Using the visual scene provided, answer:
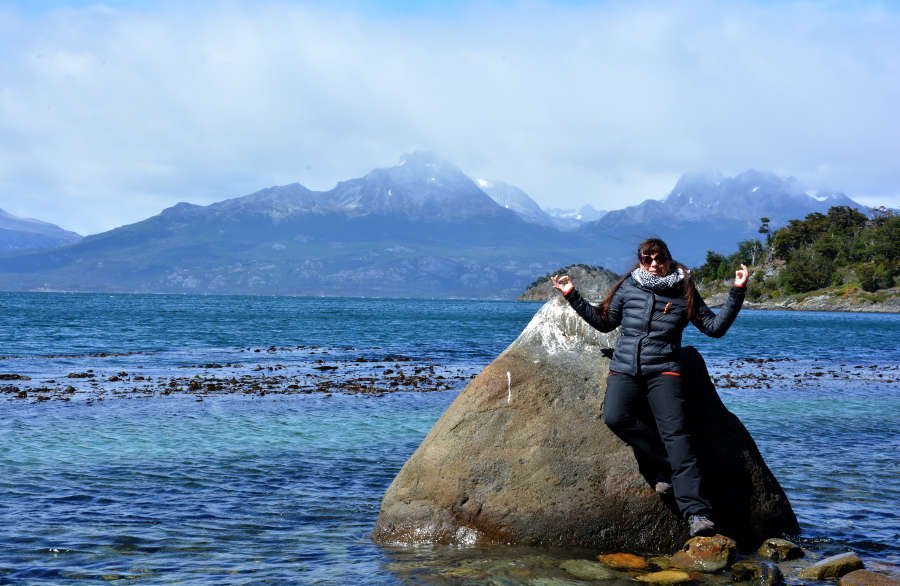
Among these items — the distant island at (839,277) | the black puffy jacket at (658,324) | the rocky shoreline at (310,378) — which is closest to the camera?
the black puffy jacket at (658,324)

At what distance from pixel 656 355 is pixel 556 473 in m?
2.01

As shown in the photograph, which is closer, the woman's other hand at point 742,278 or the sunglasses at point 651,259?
the woman's other hand at point 742,278

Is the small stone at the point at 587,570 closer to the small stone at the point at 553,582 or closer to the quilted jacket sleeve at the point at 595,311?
the small stone at the point at 553,582

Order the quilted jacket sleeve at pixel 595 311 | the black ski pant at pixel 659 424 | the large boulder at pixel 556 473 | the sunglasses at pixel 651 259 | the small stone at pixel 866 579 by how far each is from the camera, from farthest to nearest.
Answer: the large boulder at pixel 556 473, the quilted jacket sleeve at pixel 595 311, the sunglasses at pixel 651 259, the black ski pant at pixel 659 424, the small stone at pixel 866 579

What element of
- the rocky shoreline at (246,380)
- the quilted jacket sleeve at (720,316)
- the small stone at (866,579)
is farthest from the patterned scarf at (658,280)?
the rocky shoreline at (246,380)

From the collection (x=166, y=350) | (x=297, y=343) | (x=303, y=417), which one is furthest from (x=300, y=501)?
(x=297, y=343)

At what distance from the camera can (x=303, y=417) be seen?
22.9 meters

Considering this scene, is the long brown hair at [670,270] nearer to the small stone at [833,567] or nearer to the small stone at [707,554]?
the small stone at [707,554]

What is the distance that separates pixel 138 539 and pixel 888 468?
43.6 feet

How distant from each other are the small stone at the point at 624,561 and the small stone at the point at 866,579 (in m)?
2.14

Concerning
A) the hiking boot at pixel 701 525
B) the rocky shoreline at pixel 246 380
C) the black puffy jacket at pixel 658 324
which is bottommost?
the rocky shoreline at pixel 246 380

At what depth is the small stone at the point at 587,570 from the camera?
386 inches

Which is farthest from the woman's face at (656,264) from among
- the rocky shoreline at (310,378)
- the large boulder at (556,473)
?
the rocky shoreline at (310,378)

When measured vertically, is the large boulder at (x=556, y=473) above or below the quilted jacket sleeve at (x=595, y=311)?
below
